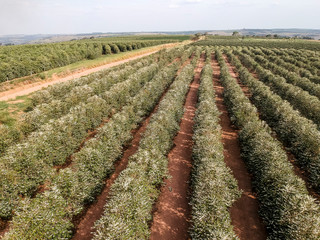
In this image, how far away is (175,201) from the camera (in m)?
17.7

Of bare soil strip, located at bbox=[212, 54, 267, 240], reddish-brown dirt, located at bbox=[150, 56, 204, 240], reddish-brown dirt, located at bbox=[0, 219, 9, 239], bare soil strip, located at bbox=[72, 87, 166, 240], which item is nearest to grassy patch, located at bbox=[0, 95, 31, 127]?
reddish-brown dirt, located at bbox=[0, 219, 9, 239]

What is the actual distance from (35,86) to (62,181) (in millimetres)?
44174

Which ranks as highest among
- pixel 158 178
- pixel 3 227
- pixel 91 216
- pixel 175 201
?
pixel 158 178

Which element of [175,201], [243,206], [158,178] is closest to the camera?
[158,178]

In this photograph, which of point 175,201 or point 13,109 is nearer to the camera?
point 175,201

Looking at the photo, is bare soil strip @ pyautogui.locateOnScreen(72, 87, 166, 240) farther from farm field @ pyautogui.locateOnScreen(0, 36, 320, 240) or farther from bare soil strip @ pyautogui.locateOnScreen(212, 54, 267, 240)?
bare soil strip @ pyautogui.locateOnScreen(212, 54, 267, 240)

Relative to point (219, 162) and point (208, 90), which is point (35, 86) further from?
point (219, 162)

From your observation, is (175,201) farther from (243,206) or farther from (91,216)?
(91,216)

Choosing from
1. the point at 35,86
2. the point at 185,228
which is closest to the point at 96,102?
the point at 185,228

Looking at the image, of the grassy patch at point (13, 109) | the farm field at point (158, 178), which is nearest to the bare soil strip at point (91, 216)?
the farm field at point (158, 178)

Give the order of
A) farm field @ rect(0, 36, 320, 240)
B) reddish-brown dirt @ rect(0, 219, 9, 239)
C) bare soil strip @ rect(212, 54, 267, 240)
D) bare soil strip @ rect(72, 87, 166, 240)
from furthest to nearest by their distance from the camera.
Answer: bare soil strip @ rect(212, 54, 267, 240)
bare soil strip @ rect(72, 87, 166, 240)
reddish-brown dirt @ rect(0, 219, 9, 239)
farm field @ rect(0, 36, 320, 240)

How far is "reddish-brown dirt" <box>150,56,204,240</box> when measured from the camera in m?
15.2

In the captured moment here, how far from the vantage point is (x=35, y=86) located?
47594mm

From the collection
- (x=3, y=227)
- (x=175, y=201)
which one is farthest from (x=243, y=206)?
(x=3, y=227)
